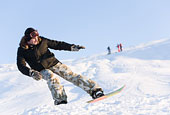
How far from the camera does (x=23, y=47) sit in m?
4.44

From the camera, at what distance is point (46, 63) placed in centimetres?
457

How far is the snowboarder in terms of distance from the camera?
4.45m

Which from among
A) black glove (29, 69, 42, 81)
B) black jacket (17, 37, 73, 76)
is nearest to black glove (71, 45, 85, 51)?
black jacket (17, 37, 73, 76)

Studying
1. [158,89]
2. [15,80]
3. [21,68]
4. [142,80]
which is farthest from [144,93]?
[15,80]

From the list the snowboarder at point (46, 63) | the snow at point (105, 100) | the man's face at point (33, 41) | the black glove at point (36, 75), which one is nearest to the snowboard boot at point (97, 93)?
the snowboarder at point (46, 63)

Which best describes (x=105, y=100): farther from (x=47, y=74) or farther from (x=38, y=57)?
(x=38, y=57)

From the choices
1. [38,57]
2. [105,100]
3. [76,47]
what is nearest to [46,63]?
[38,57]

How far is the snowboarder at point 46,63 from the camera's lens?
4453 mm

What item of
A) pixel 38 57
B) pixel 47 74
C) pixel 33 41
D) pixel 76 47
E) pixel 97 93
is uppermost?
pixel 33 41

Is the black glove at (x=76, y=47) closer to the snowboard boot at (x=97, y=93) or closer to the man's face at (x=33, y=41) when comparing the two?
the man's face at (x=33, y=41)

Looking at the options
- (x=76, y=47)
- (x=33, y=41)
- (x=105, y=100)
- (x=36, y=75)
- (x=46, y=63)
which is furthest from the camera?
(x=105, y=100)

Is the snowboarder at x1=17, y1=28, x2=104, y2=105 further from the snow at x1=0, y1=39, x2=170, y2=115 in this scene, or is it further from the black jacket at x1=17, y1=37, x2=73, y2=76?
the snow at x1=0, y1=39, x2=170, y2=115

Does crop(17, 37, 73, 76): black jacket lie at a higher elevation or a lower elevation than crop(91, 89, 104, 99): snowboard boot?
higher

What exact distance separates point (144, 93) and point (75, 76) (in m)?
4.54
